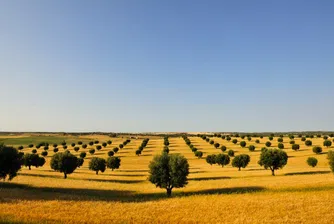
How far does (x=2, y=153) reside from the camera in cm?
6425

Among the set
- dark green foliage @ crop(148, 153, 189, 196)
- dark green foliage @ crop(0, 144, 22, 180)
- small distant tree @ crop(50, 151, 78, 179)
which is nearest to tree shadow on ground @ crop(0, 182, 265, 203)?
dark green foliage @ crop(148, 153, 189, 196)

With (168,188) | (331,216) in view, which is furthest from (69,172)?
(331,216)

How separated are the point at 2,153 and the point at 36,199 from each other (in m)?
23.3

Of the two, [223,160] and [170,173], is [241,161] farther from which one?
[170,173]

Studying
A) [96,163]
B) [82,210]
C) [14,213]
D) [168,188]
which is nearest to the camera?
[14,213]

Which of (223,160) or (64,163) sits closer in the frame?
(64,163)

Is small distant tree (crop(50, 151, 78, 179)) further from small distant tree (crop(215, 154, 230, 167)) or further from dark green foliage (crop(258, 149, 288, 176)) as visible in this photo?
dark green foliage (crop(258, 149, 288, 176))

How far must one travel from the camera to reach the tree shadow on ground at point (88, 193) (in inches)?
1952

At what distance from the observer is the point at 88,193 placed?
5869 centimetres

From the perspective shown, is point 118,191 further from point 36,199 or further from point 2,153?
point 2,153

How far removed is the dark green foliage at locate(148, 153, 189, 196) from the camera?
60.2m

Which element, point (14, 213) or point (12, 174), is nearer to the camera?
point (14, 213)

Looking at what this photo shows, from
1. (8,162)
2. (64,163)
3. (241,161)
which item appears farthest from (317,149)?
(8,162)

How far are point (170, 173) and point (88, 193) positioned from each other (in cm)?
1630
